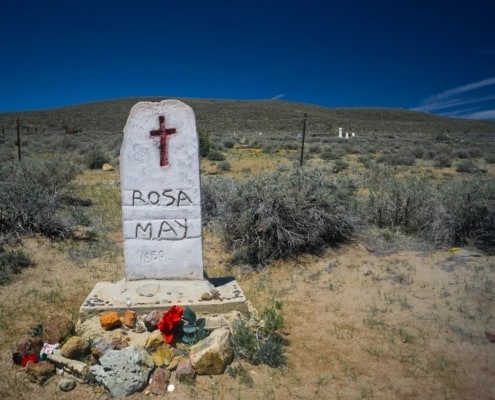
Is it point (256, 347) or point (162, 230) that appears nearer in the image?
point (256, 347)

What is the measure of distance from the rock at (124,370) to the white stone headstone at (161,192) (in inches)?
48.7

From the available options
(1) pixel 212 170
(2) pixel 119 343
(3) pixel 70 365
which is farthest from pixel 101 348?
(1) pixel 212 170

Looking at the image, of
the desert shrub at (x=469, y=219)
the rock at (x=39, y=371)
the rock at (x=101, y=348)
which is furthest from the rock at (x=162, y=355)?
the desert shrub at (x=469, y=219)

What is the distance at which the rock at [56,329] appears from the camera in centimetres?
350

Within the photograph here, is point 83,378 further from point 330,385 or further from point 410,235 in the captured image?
point 410,235

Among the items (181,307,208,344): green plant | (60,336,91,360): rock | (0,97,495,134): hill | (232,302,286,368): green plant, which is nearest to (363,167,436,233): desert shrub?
(232,302,286,368): green plant

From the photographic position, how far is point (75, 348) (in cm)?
333

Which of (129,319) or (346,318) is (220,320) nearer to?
(129,319)

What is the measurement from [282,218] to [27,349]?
154 inches

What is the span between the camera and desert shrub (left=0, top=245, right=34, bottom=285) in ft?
16.9

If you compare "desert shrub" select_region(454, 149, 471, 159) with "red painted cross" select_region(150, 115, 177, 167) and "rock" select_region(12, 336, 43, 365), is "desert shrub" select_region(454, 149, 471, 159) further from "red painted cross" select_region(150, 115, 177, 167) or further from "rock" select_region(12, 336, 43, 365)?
"rock" select_region(12, 336, 43, 365)

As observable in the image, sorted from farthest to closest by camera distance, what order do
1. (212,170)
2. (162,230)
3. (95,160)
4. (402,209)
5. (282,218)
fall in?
(95,160) < (212,170) < (402,209) < (282,218) < (162,230)

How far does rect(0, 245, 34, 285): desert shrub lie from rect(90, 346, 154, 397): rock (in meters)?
2.75

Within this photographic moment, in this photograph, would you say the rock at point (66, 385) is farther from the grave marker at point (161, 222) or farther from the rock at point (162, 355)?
the grave marker at point (161, 222)
